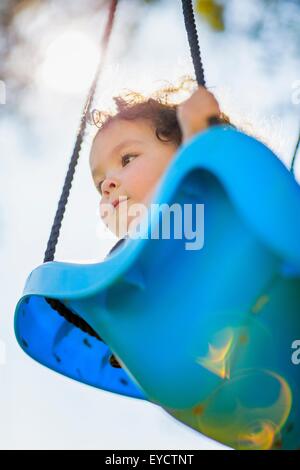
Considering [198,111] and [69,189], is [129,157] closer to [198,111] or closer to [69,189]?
[69,189]

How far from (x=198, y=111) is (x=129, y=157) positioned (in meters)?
0.36

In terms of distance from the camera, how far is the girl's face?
1.30 metres

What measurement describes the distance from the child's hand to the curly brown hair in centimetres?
35

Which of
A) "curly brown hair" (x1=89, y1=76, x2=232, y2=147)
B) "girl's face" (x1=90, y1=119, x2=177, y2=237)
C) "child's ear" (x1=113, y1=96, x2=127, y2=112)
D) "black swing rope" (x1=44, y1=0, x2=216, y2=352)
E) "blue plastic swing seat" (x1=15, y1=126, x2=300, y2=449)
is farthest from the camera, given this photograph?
"child's ear" (x1=113, y1=96, x2=127, y2=112)

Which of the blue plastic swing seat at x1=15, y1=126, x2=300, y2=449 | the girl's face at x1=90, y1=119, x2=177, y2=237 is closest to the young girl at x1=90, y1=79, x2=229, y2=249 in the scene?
the girl's face at x1=90, y1=119, x2=177, y2=237

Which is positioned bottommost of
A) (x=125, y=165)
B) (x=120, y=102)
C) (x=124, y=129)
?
(x=125, y=165)

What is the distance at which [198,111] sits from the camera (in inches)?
39.4

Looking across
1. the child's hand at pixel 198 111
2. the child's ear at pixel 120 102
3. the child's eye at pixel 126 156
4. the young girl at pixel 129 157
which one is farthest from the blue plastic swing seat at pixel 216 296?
the child's ear at pixel 120 102

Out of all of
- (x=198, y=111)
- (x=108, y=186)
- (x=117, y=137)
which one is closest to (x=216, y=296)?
(x=198, y=111)

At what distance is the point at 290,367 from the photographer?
1073 millimetres

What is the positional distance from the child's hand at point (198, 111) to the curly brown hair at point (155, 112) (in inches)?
13.9

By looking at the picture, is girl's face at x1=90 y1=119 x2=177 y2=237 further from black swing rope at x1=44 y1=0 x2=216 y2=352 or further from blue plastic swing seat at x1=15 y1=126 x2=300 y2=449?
blue plastic swing seat at x1=15 y1=126 x2=300 y2=449
